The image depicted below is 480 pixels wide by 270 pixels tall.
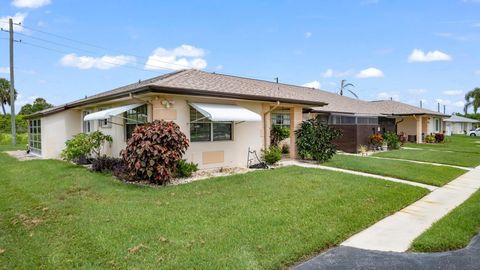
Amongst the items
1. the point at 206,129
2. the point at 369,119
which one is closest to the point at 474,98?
the point at 369,119

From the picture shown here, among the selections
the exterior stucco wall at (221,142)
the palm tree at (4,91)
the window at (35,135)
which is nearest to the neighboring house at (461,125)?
the exterior stucco wall at (221,142)

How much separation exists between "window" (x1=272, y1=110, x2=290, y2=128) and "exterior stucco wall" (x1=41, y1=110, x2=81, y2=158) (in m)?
14.5

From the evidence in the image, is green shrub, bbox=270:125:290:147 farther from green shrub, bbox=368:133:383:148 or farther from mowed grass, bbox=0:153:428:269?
green shrub, bbox=368:133:383:148

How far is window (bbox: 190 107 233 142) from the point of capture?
15.3 m

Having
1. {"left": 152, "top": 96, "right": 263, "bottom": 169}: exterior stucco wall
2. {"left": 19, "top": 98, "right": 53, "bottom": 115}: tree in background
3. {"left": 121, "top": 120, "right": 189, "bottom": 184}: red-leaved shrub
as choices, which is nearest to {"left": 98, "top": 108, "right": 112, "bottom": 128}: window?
{"left": 152, "top": 96, "right": 263, "bottom": 169}: exterior stucco wall

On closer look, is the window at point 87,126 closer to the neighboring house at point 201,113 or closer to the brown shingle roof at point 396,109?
the neighboring house at point 201,113

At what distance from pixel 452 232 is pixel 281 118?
17.0m

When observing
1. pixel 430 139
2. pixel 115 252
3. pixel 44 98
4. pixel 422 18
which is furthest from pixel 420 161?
pixel 44 98

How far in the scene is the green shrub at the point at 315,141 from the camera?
19.1 meters

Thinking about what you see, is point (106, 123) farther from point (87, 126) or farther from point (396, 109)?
point (396, 109)

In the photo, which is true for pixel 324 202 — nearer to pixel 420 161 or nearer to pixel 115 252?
pixel 115 252

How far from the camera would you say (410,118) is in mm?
41812

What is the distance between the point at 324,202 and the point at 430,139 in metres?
37.7

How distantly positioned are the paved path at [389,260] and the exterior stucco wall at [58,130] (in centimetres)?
2220
